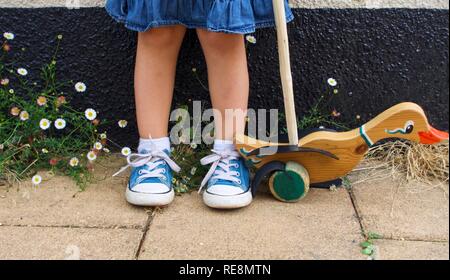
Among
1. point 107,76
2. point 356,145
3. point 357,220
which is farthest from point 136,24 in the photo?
point 357,220

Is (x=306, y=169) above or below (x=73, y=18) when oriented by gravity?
below

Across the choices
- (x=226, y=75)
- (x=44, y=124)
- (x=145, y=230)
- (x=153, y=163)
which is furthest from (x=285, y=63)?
(x=44, y=124)

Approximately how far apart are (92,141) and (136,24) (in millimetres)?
585

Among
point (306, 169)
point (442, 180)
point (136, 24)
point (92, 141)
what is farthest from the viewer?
point (92, 141)

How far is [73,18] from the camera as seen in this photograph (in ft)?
6.21

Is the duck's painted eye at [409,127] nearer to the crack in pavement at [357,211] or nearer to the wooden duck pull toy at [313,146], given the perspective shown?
the wooden duck pull toy at [313,146]

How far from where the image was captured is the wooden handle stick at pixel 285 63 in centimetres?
148

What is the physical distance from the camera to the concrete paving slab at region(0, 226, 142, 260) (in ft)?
4.51

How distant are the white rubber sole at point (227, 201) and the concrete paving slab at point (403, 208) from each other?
1.18 ft

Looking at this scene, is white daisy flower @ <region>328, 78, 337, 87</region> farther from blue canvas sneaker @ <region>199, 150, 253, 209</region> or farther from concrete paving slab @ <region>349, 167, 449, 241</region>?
blue canvas sneaker @ <region>199, 150, 253, 209</region>

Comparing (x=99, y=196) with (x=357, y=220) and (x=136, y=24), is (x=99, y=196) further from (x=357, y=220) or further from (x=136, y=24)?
(x=357, y=220)

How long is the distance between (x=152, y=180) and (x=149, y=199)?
0.08m

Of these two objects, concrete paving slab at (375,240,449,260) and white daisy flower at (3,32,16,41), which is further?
white daisy flower at (3,32,16,41)

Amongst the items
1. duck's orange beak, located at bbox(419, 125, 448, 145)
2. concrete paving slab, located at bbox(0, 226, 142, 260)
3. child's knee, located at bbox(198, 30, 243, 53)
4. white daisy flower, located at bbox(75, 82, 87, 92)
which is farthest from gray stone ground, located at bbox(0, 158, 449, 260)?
child's knee, located at bbox(198, 30, 243, 53)
